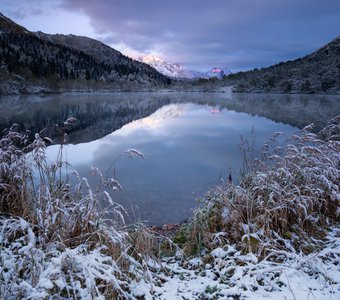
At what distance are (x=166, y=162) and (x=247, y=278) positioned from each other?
968 cm

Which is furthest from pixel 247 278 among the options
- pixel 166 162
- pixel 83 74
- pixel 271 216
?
pixel 83 74

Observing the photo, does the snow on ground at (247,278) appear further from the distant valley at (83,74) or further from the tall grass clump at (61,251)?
the distant valley at (83,74)

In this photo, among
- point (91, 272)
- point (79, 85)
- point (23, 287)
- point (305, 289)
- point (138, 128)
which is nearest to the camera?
point (23, 287)

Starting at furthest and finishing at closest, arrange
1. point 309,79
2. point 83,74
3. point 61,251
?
point 83,74 → point 309,79 → point 61,251

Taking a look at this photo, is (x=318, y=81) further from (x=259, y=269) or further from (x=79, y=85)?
(x=259, y=269)

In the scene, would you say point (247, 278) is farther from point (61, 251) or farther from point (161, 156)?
point (161, 156)

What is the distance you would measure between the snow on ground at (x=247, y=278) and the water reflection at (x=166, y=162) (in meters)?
1.32

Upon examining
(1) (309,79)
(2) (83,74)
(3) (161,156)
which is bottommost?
(3) (161,156)

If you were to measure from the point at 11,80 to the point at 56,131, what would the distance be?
64.9 m

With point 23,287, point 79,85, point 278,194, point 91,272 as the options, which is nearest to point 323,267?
point 278,194

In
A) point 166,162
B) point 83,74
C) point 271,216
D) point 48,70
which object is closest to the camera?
point 271,216

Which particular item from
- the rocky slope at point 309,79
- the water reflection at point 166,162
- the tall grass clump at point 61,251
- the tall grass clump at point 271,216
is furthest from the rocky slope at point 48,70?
the tall grass clump at point 271,216

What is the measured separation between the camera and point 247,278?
4.10m

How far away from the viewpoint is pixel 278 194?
18.2 ft
